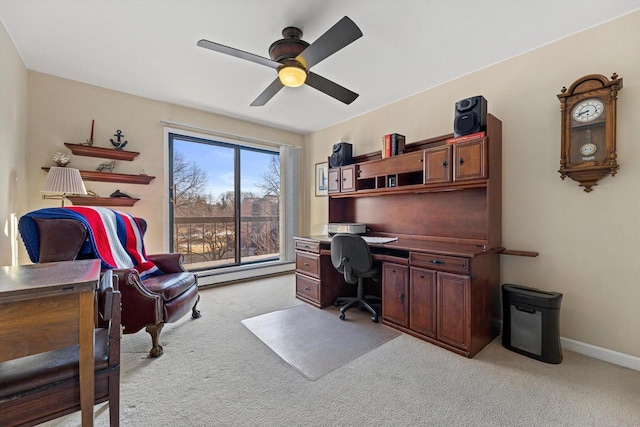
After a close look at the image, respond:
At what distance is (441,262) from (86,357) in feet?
7.29

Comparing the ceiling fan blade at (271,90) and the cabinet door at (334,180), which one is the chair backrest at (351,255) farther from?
the ceiling fan blade at (271,90)

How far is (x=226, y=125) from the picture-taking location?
394cm

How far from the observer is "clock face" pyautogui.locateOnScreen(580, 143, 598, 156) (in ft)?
6.44

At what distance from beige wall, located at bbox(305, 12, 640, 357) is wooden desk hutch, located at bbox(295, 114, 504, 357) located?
0.59ft

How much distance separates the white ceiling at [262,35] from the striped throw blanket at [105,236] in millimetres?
1407

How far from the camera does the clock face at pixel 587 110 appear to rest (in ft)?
6.37

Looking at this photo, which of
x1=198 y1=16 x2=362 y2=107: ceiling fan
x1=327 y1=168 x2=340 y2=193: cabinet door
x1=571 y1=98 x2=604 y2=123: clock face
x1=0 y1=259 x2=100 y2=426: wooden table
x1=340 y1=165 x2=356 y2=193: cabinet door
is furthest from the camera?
x1=327 y1=168 x2=340 y2=193: cabinet door

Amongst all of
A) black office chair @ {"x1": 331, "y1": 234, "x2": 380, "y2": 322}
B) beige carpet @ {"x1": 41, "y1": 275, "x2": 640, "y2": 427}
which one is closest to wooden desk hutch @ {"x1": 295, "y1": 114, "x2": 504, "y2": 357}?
black office chair @ {"x1": 331, "y1": 234, "x2": 380, "y2": 322}

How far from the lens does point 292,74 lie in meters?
2.01

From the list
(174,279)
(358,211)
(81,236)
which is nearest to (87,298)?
(81,236)

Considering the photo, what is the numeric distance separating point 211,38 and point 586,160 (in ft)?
10.1

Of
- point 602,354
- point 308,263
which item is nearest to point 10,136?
point 308,263

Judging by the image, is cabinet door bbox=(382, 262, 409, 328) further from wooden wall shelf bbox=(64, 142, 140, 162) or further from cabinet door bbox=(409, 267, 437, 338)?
wooden wall shelf bbox=(64, 142, 140, 162)

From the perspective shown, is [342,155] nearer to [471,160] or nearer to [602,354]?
[471,160]
